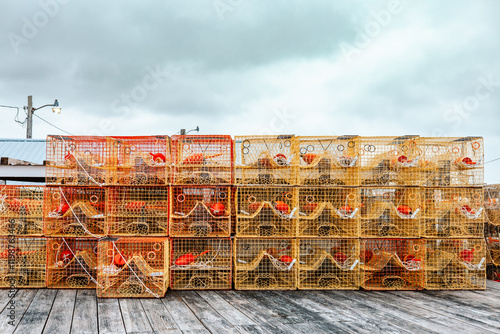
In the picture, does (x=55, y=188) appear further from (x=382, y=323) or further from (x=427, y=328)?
(x=427, y=328)

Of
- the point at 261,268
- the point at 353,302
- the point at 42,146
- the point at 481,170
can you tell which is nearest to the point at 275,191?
the point at 261,268

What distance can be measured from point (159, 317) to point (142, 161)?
257cm

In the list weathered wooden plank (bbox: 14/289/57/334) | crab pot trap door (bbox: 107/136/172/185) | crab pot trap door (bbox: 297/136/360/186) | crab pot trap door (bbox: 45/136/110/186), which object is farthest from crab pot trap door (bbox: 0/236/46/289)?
crab pot trap door (bbox: 297/136/360/186)

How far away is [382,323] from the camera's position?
15.1ft

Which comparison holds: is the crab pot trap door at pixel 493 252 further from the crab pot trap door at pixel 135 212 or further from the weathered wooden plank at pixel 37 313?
the weathered wooden plank at pixel 37 313

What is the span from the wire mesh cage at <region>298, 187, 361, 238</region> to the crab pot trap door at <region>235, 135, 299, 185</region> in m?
0.43

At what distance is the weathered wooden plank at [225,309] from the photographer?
15.4ft

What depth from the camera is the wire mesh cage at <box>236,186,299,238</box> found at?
628cm

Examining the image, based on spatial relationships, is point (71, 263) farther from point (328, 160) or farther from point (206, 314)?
point (328, 160)

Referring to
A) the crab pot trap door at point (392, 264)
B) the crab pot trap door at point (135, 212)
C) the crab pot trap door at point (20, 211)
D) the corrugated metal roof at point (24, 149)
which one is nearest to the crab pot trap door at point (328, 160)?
the crab pot trap door at point (392, 264)

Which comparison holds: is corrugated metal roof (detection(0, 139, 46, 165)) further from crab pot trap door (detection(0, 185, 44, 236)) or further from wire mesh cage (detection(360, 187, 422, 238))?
wire mesh cage (detection(360, 187, 422, 238))

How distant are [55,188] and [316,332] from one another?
486 cm

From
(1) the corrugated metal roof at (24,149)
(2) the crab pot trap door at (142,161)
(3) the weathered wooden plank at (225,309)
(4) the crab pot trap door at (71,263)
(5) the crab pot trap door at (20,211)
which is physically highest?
(1) the corrugated metal roof at (24,149)

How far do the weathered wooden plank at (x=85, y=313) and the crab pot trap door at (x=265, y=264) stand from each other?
7.31 ft
